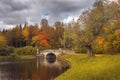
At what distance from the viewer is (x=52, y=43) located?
15162 cm

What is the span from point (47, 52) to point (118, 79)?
323 ft

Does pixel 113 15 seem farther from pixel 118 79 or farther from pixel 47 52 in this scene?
pixel 47 52

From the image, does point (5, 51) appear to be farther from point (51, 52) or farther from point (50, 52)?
point (51, 52)

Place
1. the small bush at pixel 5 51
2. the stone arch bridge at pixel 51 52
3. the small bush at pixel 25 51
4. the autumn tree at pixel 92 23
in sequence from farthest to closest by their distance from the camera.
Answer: the small bush at pixel 25 51, the small bush at pixel 5 51, the stone arch bridge at pixel 51 52, the autumn tree at pixel 92 23

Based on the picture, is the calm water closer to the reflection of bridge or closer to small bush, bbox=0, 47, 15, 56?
the reflection of bridge

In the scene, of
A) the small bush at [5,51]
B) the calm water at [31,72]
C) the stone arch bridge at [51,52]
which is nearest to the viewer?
the calm water at [31,72]

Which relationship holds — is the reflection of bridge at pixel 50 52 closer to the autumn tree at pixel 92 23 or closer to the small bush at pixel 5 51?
the small bush at pixel 5 51

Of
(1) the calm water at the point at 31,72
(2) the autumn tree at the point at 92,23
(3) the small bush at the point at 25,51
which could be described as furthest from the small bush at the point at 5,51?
(2) the autumn tree at the point at 92,23

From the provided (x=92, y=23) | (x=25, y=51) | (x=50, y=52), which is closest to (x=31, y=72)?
(x=92, y=23)

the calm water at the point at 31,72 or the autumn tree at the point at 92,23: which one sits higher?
the autumn tree at the point at 92,23

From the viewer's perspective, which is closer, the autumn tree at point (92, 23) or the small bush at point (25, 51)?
the autumn tree at point (92, 23)

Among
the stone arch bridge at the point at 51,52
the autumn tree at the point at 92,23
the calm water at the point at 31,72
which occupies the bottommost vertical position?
the calm water at the point at 31,72

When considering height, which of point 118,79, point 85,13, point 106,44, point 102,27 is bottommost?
point 118,79

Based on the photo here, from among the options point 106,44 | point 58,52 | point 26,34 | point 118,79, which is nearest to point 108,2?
point 106,44
